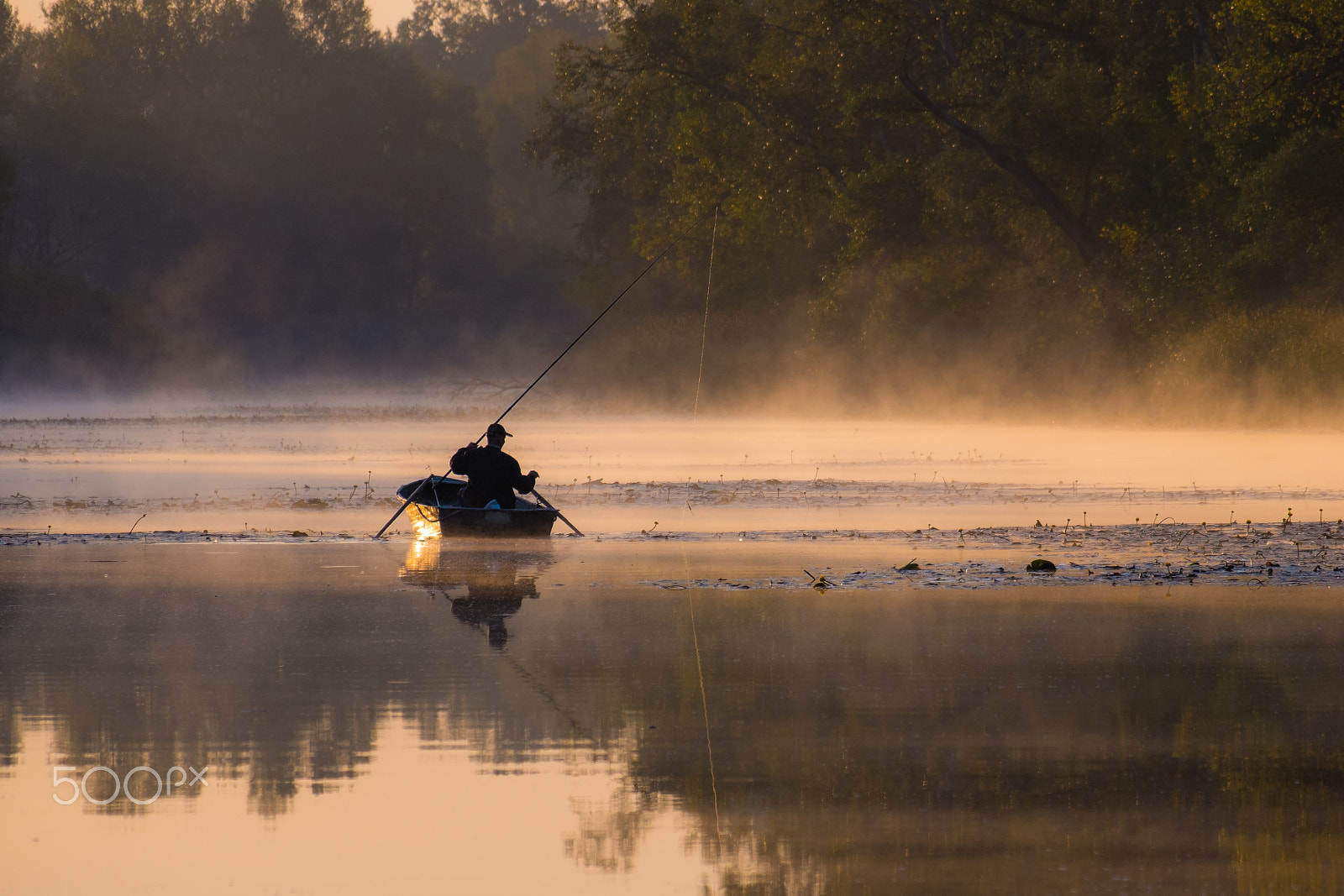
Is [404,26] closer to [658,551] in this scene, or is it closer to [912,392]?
[912,392]

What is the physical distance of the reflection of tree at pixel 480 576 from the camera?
39.1 feet

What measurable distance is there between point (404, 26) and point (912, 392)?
82.5 metres

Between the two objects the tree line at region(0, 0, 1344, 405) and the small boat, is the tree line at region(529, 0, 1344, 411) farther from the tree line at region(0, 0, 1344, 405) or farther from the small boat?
the small boat

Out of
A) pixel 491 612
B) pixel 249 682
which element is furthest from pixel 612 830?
pixel 491 612

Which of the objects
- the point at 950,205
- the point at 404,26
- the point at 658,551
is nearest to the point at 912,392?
the point at 950,205

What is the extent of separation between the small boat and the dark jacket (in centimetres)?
11

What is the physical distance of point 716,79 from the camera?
5269 cm

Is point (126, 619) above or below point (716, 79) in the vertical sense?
below

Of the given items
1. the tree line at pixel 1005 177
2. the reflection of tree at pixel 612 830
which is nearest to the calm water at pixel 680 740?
the reflection of tree at pixel 612 830

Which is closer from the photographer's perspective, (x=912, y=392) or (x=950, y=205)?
(x=950, y=205)

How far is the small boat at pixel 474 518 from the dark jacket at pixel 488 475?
0.11 metres

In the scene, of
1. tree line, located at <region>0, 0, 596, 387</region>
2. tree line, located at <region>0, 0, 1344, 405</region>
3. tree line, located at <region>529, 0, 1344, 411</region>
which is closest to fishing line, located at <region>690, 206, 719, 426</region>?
tree line, located at <region>0, 0, 1344, 405</region>

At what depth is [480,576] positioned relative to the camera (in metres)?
14.3

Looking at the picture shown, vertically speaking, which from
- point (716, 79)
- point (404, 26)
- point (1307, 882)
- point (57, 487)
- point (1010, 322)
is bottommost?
point (1307, 882)
